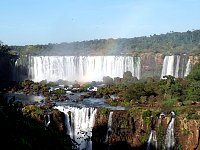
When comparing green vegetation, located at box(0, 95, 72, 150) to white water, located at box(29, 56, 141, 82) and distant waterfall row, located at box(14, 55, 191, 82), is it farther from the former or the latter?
white water, located at box(29, 56, 141, 82)

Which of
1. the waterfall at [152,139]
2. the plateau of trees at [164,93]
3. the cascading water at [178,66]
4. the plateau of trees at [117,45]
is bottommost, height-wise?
the waterfall at [152,139]

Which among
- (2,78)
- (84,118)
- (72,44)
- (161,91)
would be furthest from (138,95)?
(72,44)

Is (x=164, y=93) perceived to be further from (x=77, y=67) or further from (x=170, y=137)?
(x=77, y=67)

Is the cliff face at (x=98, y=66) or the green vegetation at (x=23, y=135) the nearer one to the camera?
the green vegetation at (x=23, y=135)

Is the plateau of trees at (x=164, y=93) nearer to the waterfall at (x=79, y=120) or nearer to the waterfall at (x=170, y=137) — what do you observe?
the waterfall at (x=170, y=137)

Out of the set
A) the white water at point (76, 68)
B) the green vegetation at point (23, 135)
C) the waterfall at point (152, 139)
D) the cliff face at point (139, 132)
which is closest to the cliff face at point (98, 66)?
the white water at point (76, 68)

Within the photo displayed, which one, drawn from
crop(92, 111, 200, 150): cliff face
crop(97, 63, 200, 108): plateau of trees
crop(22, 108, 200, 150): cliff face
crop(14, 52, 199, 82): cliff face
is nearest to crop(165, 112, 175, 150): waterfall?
crop(22, 108, 200, 150): cliff face

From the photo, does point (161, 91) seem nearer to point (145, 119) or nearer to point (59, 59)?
point (145, 119)
